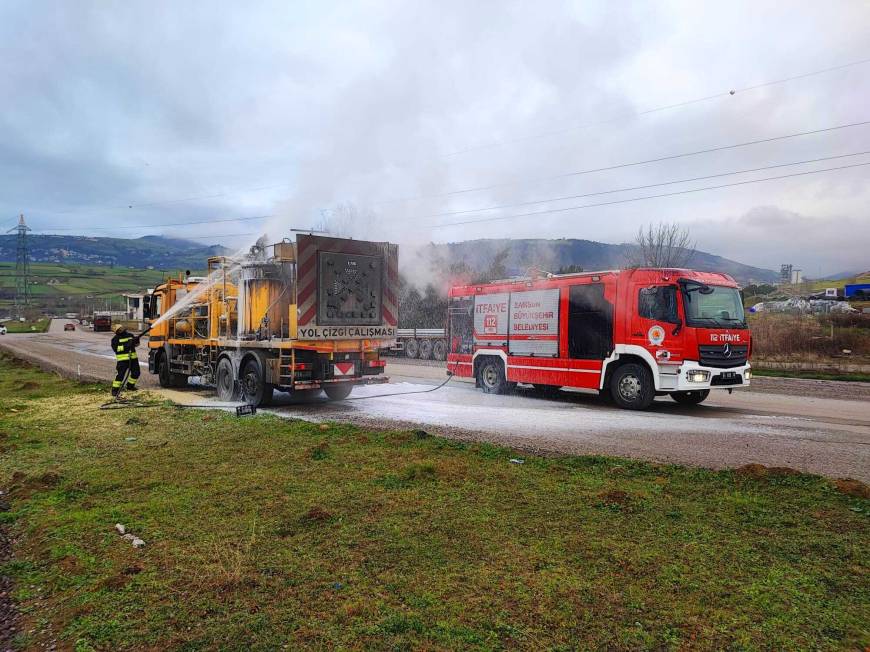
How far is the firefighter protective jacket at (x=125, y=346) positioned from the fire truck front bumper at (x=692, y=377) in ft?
39.1

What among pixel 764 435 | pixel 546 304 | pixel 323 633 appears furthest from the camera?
pixel 546 304

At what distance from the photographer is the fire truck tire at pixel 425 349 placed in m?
29.5

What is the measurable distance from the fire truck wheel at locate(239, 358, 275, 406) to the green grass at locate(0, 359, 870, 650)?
481 centimetres

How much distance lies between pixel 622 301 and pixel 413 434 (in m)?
6.19

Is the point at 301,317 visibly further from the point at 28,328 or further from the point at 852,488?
the point at 28,328

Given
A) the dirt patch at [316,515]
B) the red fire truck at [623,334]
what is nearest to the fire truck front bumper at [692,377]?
the red fire truck at [623,334]

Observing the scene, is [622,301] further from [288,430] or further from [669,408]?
[288,430]

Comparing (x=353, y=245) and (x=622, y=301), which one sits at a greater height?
(x=353, y=245)

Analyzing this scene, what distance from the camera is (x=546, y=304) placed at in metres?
14.1

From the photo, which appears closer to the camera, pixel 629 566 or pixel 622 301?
pixel 629 566

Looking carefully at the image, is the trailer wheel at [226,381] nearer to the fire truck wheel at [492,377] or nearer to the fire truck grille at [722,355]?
the fire truck wheel at [492,377]

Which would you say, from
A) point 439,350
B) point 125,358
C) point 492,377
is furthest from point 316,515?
point 439,350

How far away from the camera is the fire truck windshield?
11570 mm

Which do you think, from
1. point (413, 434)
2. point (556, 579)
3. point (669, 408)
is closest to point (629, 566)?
point (556, 579)
